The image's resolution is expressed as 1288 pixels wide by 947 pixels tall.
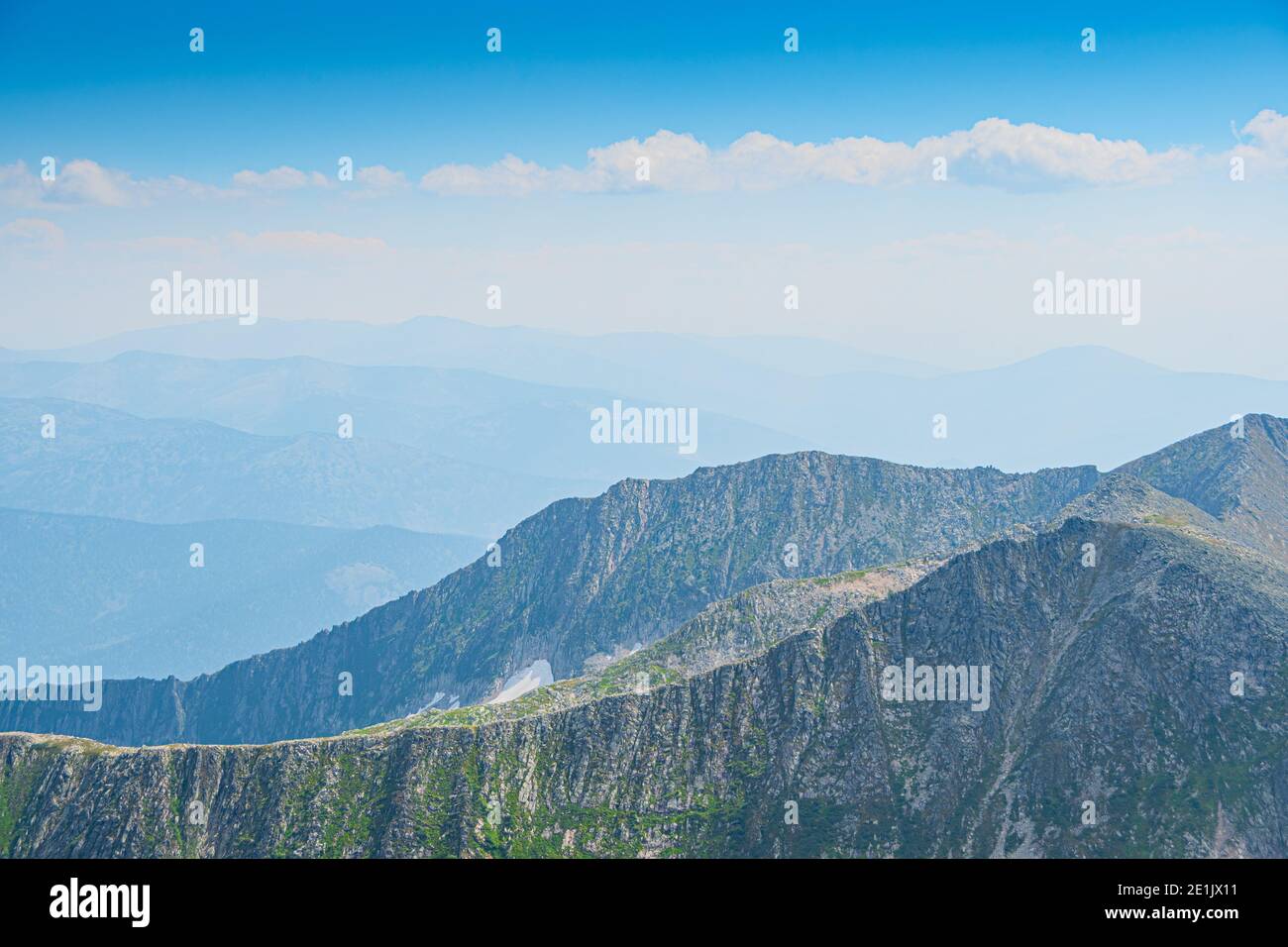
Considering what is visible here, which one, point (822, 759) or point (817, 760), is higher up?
point (822, 759)

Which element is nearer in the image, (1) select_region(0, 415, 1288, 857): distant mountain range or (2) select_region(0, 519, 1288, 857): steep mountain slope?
(2) select_region(0, 519, 1288, 857): steep mountain slope

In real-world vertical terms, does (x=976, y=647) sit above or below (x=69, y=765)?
above

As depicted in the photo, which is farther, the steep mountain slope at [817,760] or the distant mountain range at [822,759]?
the distant mountain range at [822,759]

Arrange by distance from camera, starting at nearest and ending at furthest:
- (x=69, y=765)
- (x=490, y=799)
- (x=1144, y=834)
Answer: (x=1144, y=834)
(x=490, y=799)
(x=69, y=765)
